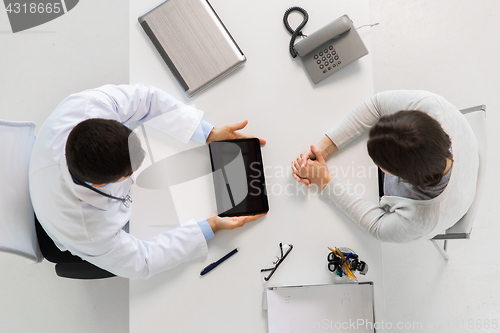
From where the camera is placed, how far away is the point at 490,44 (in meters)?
1.75

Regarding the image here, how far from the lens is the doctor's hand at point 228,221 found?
102cm

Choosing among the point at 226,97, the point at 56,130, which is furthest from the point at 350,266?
the point at 56,130

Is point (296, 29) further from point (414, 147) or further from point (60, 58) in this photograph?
point (60, 58)

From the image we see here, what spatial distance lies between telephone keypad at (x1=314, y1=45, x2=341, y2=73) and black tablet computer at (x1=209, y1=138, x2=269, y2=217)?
0.33 meters

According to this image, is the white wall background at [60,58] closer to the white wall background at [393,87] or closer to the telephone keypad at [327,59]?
the white wall background at [393,87]

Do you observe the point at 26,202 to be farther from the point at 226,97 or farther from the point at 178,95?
the point at 226,97

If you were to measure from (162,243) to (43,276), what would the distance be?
1094mm

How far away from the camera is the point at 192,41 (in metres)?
1.05

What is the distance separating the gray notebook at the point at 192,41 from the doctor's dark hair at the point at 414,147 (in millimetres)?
518

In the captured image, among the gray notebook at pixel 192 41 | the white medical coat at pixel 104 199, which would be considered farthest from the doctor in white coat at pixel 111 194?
the gray notebook at pixel 192 41

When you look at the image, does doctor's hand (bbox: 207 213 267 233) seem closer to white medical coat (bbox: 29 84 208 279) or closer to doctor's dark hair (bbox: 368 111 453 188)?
white medical coat (bbox: 29 84 208 279)

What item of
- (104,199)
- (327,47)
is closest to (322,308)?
(104,199)

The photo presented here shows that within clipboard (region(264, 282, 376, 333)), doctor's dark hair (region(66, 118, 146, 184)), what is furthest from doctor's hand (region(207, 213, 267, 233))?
doctor's dark hair (region(66, 118, 146, 184))

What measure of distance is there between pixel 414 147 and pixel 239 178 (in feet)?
1.66
